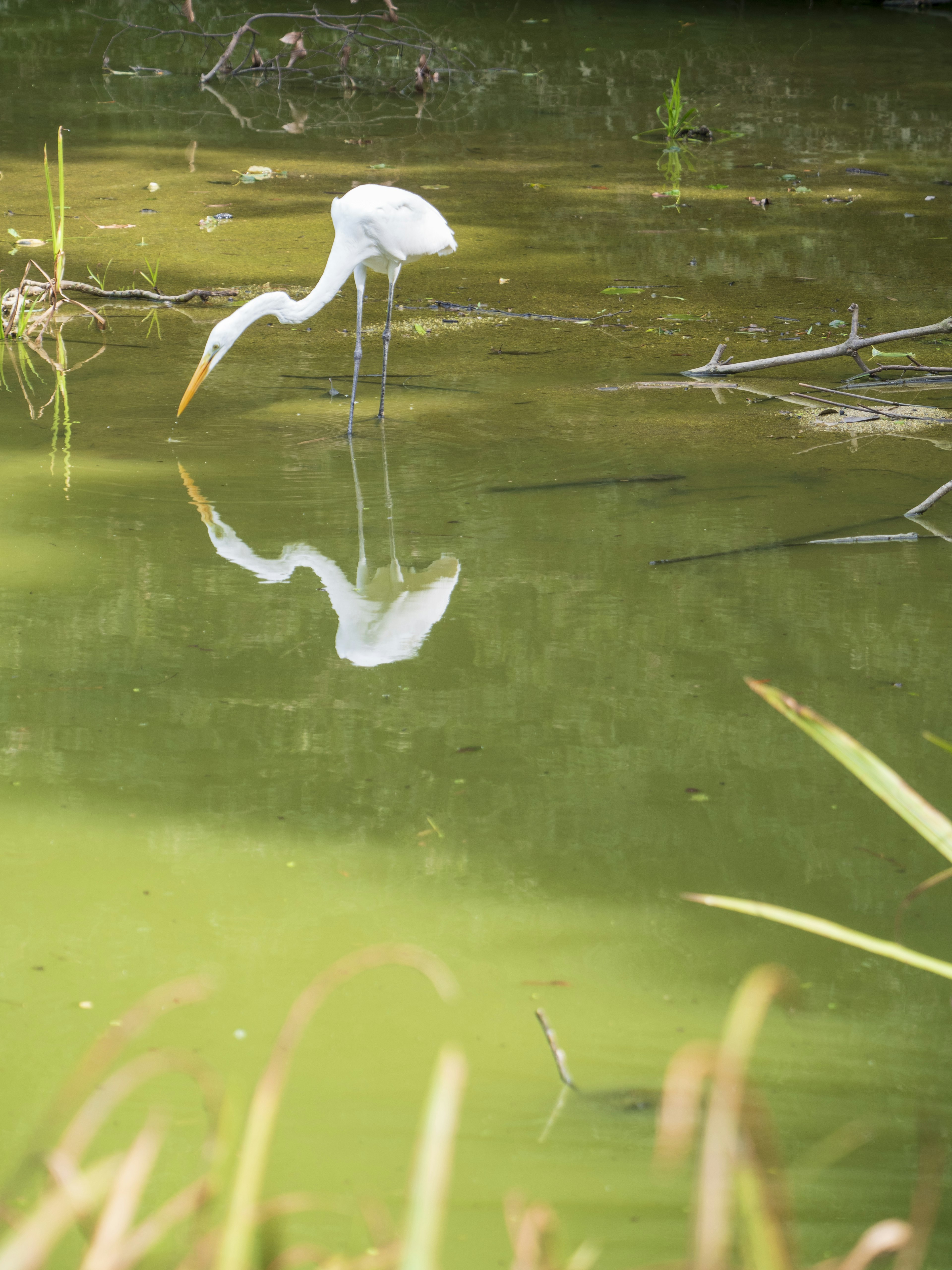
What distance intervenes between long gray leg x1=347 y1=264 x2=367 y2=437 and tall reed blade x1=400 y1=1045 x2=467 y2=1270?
12.0 feet

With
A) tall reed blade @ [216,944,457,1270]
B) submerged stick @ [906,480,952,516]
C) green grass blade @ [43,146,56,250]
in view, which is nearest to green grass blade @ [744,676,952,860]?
tall reed blade @ [216,944,457,1270]

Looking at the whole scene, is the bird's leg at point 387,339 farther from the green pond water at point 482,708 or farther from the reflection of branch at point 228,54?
the reflection of branch at point 228,54

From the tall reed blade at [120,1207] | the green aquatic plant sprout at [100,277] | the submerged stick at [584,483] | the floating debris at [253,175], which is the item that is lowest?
the submerged stick at [584,483]

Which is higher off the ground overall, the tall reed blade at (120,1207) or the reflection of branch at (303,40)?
the reflection of branch at (303,40)

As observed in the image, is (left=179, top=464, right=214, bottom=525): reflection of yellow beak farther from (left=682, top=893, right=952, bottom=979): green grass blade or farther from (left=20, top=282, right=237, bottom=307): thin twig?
(left=682, top=893, right=952, bottom=979): green grass blade

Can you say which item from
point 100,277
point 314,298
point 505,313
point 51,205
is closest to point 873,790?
point 314,298

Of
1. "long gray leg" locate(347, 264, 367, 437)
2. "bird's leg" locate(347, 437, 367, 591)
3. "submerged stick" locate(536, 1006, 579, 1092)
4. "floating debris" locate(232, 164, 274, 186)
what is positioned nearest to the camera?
"submerged stick" locate(536, 1006, 579, 1092)

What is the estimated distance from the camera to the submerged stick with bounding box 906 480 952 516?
324cm

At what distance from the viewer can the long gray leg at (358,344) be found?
4.29 metres

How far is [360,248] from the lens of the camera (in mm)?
4531

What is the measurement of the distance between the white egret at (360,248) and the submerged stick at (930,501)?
1.68 meters

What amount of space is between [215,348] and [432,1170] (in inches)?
151

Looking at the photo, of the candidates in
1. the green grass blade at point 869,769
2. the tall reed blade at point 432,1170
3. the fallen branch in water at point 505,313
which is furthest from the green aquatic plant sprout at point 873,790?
the fallen branch in water at point 505,313

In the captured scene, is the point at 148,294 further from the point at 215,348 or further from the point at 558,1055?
the point at 558,1055
